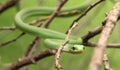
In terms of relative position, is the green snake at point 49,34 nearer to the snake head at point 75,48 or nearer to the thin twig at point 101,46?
the snake head at point 75,48

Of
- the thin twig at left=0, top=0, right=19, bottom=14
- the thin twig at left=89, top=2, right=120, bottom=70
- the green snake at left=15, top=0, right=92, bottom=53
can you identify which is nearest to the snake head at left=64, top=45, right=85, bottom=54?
the green snake at left=15, top=0, right=92, bottom=53

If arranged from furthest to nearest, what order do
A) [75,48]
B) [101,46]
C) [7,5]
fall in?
[7,5] → [75,48] → [101,46]

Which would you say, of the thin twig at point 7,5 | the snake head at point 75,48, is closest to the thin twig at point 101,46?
the snake head at point 75,48

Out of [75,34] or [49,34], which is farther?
[75,34]

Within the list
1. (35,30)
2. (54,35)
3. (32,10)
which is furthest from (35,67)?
(54,35)

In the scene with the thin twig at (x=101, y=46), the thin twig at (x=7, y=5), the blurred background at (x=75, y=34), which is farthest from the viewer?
A: the blurred background at (x=75, y=34)

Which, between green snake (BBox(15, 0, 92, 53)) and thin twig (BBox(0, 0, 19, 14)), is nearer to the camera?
green snake (BBox(15, 0, 92, 53))

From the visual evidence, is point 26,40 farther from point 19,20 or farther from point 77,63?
point 19,20

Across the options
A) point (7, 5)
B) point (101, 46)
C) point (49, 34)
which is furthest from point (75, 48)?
point (7, 5)

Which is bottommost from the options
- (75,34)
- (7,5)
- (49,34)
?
(75,34)

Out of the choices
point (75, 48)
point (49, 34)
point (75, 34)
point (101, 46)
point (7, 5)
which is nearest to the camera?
point (101, 46)

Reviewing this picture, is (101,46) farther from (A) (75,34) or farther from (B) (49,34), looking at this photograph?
(A) (75,34)

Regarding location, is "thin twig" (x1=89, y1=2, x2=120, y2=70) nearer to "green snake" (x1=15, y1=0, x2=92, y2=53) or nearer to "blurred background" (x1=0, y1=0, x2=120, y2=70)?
"green snake" (x1=15, y1=0, x2=92, y2=53)

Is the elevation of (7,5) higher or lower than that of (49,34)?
higher
